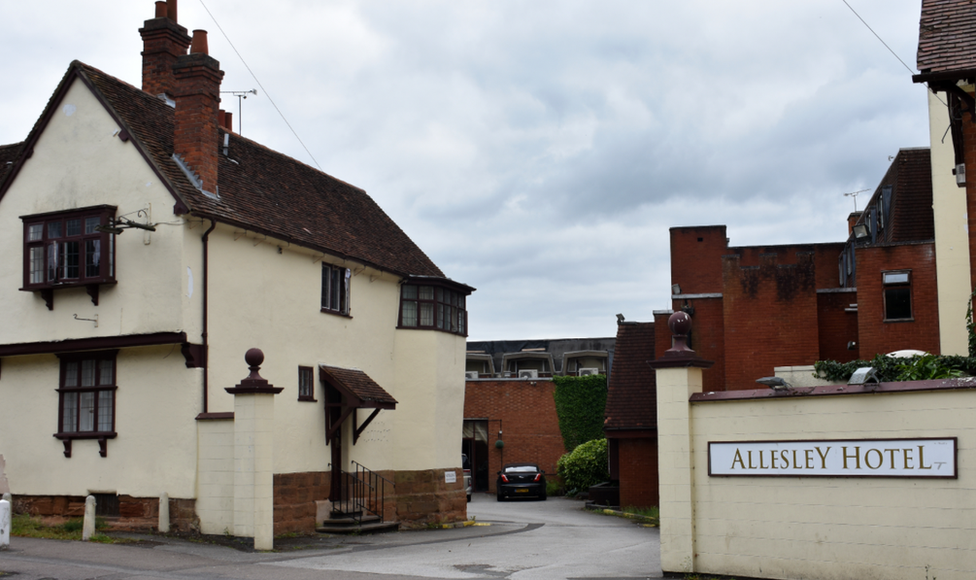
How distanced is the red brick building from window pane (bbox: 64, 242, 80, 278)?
17.4m

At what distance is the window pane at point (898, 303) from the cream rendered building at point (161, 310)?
13.4 meters

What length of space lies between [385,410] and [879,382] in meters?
14.9

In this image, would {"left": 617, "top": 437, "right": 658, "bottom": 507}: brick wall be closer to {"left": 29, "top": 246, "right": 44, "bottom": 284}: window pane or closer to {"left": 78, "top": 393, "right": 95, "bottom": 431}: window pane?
{"left": 78, "top": 393, "right": 95, "bottom": 431}: window pane

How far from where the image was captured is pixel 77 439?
749 inches

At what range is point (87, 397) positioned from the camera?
19250 mm

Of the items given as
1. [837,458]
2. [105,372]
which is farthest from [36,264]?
[837,458]

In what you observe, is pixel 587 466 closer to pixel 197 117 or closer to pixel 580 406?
pixel 580 406

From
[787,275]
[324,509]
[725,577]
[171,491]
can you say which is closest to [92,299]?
[171,491]

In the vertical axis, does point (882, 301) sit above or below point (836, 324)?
above

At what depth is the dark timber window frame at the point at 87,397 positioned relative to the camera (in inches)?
745

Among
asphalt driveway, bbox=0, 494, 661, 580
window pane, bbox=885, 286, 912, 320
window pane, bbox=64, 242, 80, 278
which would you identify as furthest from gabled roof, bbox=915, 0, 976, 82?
window pane, bbox=64, 242, 80, 278

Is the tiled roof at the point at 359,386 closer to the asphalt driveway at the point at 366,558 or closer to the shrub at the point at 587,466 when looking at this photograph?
the asphalt driveway at the point at 366,558

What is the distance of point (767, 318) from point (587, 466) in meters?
14.2

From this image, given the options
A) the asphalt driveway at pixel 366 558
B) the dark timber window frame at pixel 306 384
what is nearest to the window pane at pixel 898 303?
the asphalt driveway at pixel 366 558
